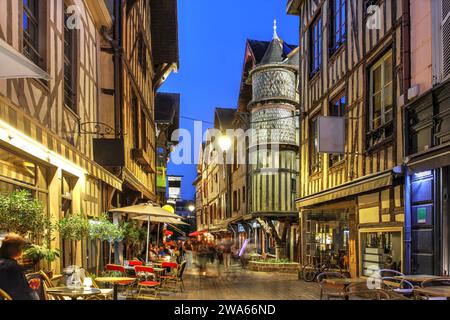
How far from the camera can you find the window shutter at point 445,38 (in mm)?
7469

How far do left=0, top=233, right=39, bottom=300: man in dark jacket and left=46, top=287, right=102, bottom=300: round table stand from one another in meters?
1.03

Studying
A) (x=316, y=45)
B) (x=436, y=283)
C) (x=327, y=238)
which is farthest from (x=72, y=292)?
(x=327, y=238)

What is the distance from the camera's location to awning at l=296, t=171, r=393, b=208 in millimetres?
8726

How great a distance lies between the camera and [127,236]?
42.2ft

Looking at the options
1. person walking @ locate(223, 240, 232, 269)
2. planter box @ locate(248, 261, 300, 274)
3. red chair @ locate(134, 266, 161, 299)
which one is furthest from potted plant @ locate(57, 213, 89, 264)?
person walking @ locate(223, 240, 232, 269)

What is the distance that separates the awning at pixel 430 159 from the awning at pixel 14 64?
5.37 meters

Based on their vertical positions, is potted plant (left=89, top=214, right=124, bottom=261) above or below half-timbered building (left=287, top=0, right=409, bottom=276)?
below

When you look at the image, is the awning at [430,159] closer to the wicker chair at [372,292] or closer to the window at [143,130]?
the wicker chair at [372,292]

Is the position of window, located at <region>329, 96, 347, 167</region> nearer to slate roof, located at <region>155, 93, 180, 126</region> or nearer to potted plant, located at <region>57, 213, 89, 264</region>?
potted plant, located at <region>57, 213, 89, 264</region>

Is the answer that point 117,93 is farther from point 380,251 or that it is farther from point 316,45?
point 380,251

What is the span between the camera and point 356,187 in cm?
1008

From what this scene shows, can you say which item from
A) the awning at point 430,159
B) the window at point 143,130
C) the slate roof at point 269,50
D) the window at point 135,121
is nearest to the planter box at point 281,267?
the window at point 143,130
